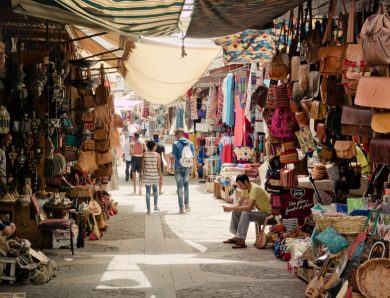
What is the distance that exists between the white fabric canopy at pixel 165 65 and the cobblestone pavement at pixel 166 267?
2950mm

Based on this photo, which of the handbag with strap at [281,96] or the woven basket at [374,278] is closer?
the woven basket at [374,278]

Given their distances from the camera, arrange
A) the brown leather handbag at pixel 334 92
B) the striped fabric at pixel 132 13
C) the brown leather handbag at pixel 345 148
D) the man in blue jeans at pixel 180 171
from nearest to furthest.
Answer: the striped fabric at pixel 132 13 → the brown leather handbag at pixel 334 92 → the brown leather handbag at pixel 345 148 → the man in blue jeans at pixel 180 171

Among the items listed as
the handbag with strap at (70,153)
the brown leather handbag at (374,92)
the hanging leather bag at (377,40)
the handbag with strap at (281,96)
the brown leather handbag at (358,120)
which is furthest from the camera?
the handbag with strap at (70,153)

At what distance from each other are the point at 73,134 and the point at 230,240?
3.22m

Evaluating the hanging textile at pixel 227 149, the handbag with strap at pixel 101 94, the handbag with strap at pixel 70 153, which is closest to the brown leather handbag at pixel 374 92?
the handbag with strap at pixel 70 153

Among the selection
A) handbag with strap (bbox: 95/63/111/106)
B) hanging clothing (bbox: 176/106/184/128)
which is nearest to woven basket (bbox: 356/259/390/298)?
handbag with strap (bbox: 95/63/111/106)

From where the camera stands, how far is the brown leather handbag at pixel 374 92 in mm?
5246

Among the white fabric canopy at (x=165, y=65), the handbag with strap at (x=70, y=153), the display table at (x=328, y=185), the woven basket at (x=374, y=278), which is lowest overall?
the woven basket at (x=374, y=278)

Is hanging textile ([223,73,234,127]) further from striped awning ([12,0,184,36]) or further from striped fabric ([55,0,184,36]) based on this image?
striped fabric ([55,0,184,36])

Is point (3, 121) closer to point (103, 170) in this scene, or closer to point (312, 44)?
point (312, 44)

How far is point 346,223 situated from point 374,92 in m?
1.66

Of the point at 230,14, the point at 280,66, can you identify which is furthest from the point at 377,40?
the point at 280,66

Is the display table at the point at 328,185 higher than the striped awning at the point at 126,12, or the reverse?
the striped awning at the point at 126,12

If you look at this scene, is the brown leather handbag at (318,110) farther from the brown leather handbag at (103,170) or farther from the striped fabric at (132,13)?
the brown leather handbag at (103,170)
